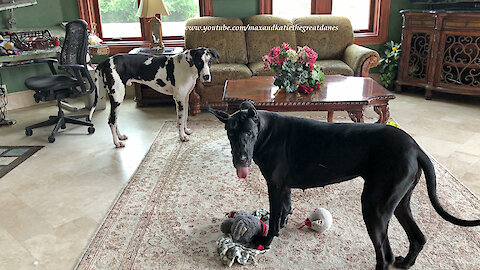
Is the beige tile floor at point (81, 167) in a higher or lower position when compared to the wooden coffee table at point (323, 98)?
lower

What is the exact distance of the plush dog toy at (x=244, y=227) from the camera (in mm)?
2131

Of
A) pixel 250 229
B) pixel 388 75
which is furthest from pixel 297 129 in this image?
pixel 388 75

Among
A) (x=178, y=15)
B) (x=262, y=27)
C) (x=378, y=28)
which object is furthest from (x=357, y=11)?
(x=178, y=15)

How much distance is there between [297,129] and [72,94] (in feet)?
9.48

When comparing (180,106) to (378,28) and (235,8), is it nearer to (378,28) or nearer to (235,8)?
(235,8)

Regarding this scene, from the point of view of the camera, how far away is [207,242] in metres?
2.24

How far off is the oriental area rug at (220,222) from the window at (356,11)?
9.12ft

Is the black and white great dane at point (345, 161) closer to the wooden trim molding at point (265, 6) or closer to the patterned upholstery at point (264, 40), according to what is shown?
the patterned upholstery at point (264, 40)

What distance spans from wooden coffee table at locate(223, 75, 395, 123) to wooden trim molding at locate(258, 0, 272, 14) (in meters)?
2.00

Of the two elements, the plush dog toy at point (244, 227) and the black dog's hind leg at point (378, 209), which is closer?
the black dog's hind leg at point (378, 209)

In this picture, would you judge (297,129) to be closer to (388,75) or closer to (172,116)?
(172,116)

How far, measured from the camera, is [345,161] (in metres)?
1.81

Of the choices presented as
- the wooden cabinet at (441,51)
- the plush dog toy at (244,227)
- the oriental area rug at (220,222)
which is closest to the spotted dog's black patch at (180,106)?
the oriental area rug at (220,222)

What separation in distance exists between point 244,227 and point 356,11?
14.0ft
